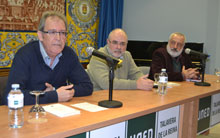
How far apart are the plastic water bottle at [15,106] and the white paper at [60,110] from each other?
22 cm

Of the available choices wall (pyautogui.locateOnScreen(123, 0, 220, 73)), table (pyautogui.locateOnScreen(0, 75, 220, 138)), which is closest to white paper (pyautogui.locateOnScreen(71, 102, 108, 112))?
table (pyautogui.locateOnScreen(0, 75, 220, 138))

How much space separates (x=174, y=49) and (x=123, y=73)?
3.05 feet

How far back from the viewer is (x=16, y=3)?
394cm

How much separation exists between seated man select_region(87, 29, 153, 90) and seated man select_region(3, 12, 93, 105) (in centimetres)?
36

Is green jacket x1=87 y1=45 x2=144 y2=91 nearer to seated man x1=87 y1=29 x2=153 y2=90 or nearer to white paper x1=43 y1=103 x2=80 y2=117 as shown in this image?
seated man x1=87 y1=29 x2=153 y2=90

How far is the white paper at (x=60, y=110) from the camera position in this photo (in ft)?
4.72

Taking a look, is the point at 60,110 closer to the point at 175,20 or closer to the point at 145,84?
the point at 145,84

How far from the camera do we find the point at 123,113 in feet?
5.05

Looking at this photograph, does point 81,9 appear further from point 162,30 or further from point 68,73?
point 68,73

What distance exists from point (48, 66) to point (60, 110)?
51 centimetres

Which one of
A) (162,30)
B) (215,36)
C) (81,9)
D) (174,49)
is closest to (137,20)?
(162,30)

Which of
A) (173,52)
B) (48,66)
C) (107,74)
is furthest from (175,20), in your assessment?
(48,66)

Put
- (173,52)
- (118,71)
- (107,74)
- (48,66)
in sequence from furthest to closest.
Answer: (173,52) → (118,71) → (107,74) → (48,66)

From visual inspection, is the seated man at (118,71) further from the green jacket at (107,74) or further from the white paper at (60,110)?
the white paper at (60,110)
